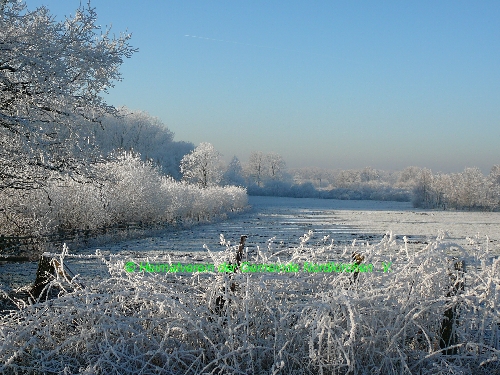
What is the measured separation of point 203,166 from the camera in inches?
2411

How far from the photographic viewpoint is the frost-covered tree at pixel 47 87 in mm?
9008

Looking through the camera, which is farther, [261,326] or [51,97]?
[51,97]

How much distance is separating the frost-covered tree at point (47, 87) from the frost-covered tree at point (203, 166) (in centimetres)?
4925

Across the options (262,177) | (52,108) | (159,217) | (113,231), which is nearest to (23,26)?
(52,108)

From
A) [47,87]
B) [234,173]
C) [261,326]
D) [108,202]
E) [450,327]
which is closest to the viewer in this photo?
[261,326]

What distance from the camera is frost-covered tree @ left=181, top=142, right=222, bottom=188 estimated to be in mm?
60844

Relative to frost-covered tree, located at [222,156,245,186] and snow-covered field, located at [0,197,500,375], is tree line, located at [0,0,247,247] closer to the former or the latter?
snow-covered field, located at [0,197,500,375]

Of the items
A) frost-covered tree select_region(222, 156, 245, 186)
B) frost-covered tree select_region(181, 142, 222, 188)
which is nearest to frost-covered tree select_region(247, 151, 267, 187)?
frost-covered tree select_region(222, 156, 245, 186)

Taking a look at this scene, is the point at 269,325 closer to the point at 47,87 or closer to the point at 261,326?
the point at 261,326

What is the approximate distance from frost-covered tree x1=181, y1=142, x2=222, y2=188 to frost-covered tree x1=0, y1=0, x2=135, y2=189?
49249 mm

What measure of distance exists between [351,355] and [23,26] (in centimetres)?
934

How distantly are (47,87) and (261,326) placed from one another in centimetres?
729

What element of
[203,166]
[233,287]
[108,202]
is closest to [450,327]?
[233,287]

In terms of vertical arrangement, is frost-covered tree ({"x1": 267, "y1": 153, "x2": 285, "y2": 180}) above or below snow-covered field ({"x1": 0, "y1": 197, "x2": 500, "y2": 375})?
above
